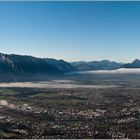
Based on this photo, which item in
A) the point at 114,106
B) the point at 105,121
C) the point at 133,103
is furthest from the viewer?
the point at 133,103

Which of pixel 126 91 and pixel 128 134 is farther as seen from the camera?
pixel 126 91

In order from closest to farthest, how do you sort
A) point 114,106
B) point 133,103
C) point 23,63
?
point 114,106 < point 133,103 < point 23,63

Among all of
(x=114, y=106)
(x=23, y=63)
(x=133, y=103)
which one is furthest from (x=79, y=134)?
(x=23, y=63)

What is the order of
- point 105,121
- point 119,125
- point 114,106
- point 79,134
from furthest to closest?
point 114,106 < point 105,121 < point 119,125 < point 79,134

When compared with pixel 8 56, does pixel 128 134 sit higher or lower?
lower

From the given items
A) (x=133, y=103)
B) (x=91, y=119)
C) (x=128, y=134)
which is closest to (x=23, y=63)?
(x=133, y=103)

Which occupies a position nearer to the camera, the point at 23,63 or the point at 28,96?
the point at 28,96

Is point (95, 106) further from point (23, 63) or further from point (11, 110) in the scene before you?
point (23, 63)

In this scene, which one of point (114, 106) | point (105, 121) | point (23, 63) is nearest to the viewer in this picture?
point (105, 121)

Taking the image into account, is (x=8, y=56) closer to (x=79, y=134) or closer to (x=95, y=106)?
(x=95, y=106)
